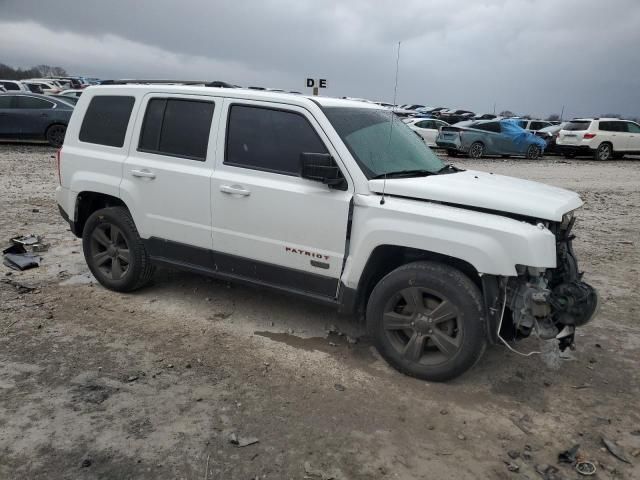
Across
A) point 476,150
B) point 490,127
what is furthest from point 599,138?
point 476,150

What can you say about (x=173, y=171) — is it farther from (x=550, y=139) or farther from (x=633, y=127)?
(x=633, y=127)

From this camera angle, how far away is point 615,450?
3047 millimetres

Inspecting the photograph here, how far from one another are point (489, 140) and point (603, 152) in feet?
16.6

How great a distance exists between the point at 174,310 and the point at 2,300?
5.27 feet

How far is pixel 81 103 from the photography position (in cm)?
511

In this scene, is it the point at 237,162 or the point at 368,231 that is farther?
the point at 237,162

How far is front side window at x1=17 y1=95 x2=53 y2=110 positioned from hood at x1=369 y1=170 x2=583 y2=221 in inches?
558

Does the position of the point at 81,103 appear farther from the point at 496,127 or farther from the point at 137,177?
the point at 496,127

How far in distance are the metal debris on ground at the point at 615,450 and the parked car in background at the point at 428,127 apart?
1770 centimetres

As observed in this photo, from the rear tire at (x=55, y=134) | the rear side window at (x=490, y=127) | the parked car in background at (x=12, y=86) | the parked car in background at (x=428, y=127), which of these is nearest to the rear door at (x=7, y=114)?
the rear tire at (x=55, y=134)

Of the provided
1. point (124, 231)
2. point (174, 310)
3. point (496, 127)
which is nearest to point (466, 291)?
point (174, 310)

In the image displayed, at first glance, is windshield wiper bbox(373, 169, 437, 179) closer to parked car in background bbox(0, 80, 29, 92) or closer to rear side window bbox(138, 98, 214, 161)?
rear side window bbox(138, 98, 214, 161)

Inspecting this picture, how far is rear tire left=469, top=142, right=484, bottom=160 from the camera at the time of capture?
60.5 ft

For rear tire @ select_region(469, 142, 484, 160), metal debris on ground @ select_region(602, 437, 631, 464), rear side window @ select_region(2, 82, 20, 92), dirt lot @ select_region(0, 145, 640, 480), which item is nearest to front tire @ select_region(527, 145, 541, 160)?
rear tire @ select_region(469, 142, 484, 160)
